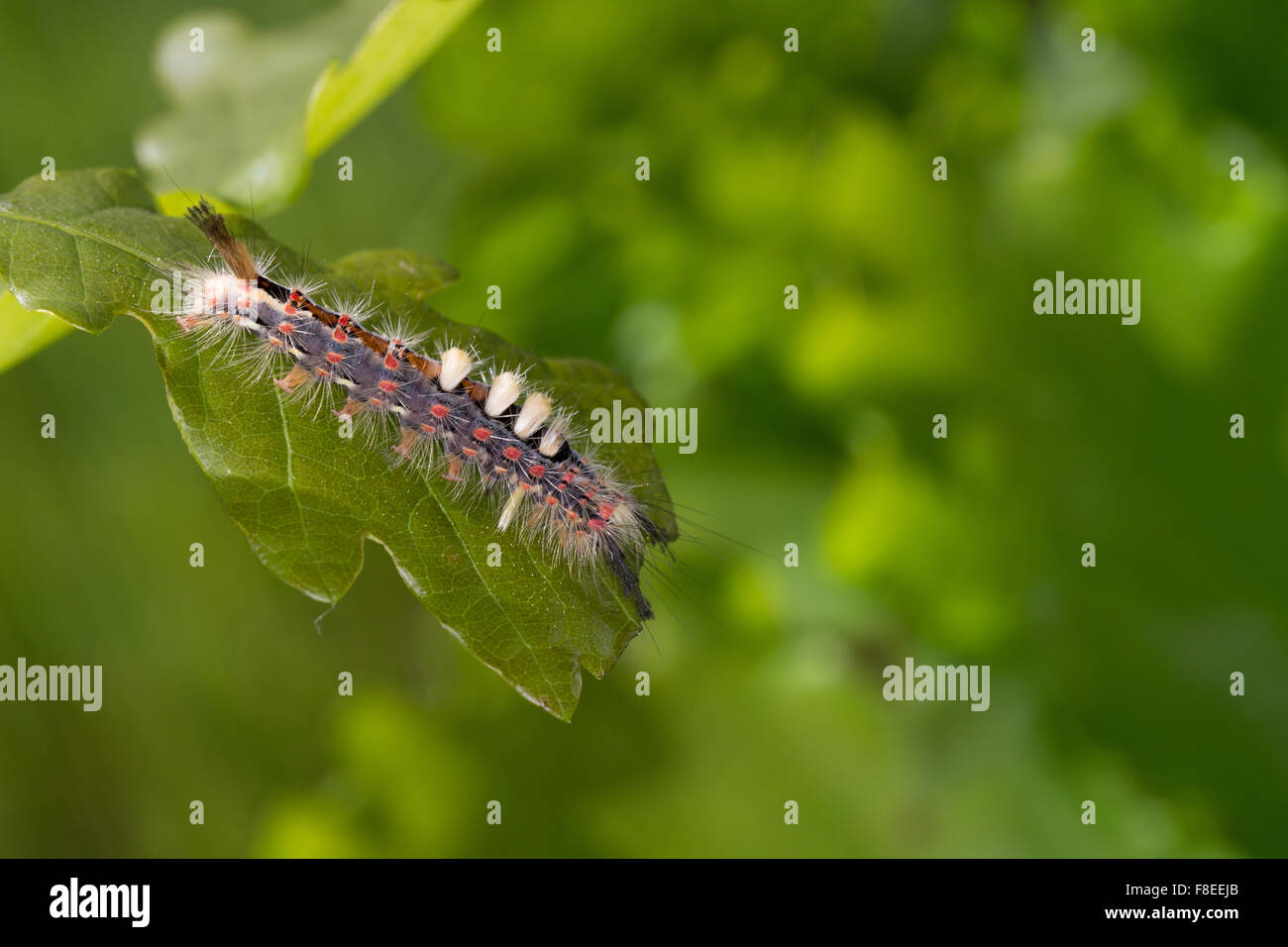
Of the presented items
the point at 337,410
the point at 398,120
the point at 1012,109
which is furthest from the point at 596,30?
the point at 337,410

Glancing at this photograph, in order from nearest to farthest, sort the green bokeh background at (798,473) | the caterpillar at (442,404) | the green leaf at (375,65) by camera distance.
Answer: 1. the green leaf at (375,65)
2. the caterpillar at (442,404)
3. the green bokeh background at (798,473)

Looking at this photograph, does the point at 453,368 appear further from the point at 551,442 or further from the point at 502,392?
the point at 551,442

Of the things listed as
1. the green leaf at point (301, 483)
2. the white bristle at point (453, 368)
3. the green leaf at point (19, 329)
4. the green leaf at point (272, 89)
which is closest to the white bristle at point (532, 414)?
the white bristle at point (453, 368)

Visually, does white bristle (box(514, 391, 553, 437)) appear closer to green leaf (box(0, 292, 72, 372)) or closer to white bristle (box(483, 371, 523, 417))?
white bristle (box(483, 371, 523, 417))

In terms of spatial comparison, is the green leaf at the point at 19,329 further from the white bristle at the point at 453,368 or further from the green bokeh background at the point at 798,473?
the green bokeh background at the point at 798,473

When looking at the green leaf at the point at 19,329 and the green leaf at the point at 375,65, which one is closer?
the green leaf at the point at 19,329
